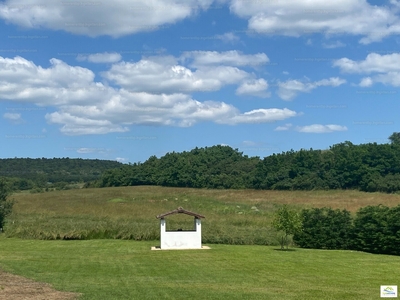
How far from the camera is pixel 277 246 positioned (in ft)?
118

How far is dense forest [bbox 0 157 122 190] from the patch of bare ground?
368ft

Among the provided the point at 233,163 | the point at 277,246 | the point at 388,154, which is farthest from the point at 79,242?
the point at 233,163

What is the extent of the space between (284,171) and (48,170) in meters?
96.3

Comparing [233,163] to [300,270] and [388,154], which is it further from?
[300,270]

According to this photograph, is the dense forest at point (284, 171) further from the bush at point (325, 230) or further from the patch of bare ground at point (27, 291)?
the patch of bare ground at point (27, 291)

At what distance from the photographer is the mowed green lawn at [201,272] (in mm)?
16234

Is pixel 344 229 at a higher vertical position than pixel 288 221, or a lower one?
lower

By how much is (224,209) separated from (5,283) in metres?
40.4

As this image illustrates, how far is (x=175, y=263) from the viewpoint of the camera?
25062mm

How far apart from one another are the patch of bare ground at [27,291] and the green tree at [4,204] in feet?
91.1

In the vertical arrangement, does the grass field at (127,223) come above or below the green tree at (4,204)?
below

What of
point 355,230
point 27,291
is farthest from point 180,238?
point 27,291

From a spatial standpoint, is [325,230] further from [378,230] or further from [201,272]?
[201,272]

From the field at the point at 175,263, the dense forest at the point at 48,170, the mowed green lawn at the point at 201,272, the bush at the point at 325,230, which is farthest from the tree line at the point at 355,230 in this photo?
the dense forest at the point at 48,170
